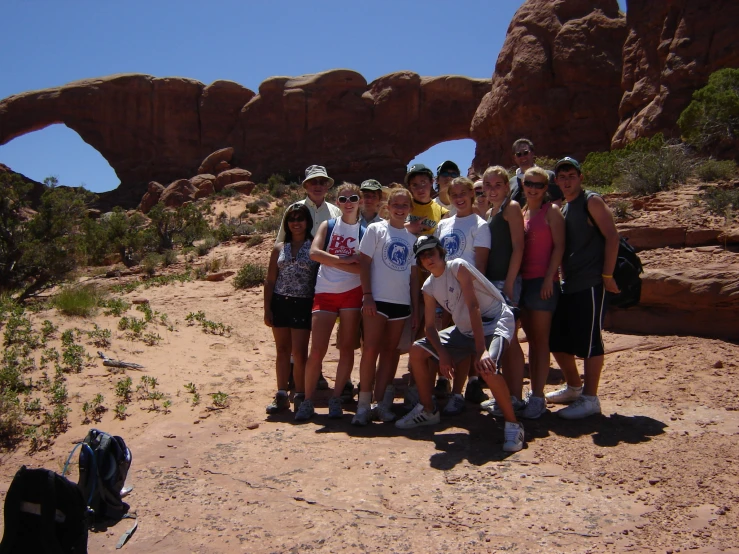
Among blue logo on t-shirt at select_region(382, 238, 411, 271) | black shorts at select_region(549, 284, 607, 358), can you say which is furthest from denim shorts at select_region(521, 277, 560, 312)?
blue logo on t-shirt at select_region(382, 238, 411, 271)

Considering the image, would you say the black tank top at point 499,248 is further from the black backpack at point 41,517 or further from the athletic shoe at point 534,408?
the black backpack at point 41,517

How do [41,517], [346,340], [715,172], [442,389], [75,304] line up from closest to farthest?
1. [41,517]
2. [346,340]
3. [442,389]
4. [75,304]
5. [715,172]

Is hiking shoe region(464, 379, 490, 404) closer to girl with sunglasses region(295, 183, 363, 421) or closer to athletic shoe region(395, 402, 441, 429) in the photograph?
athletic shoe region(395, 402, 441, 429)

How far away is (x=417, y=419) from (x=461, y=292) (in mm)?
977

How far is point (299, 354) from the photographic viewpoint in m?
5.03

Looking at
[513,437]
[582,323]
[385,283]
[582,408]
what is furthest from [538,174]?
[513,437]

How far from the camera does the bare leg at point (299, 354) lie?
16.4ft

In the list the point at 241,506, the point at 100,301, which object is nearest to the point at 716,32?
the point at 100,301

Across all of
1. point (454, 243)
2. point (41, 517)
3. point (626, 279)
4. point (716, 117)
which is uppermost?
point (716, 117)

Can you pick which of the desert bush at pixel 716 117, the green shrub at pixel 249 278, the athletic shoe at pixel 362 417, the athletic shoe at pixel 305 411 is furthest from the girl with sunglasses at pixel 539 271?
the desert bush at pixel 716 117

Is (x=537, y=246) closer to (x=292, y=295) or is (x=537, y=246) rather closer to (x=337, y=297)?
(x=337, y=297)

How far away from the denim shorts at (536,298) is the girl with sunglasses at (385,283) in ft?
2.63

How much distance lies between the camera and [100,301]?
7652 millimetres

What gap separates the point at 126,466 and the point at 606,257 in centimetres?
337
